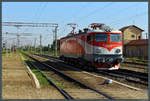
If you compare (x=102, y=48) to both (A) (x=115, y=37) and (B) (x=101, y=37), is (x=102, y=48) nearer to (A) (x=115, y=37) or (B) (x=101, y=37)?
(B) (x=101, y=37)

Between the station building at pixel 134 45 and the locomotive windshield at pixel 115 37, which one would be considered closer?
the locomotive windshield at pixel 115 37

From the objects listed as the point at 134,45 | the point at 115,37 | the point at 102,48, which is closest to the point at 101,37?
the point at 102,48

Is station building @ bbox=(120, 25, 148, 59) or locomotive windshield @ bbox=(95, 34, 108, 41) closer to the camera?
locomotive windshield @ bbox=(95, 34, 108, 41)

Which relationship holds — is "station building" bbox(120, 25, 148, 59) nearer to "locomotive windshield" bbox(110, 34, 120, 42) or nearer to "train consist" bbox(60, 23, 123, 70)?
"locomotive windshield" bbox(110, 34, 120, 42)

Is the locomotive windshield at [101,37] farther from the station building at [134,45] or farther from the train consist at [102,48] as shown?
the station building at [134,45]

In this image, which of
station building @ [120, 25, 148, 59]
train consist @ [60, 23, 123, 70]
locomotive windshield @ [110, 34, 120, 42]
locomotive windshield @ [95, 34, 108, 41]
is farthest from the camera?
station building @ [120, 25, 148, 59]

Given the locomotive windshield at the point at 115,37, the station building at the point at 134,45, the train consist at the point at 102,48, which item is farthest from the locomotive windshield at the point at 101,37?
the station building at the point at 134,45

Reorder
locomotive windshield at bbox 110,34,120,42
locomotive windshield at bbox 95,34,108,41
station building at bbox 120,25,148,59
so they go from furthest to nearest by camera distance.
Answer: station building at bbox 120,25,148,59 → locomotive windshield at bbox 110,34,120,42 → locomotive windshield at bbox 95,34,108,41

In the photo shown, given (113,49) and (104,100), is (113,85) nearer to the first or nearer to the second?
(104,100)

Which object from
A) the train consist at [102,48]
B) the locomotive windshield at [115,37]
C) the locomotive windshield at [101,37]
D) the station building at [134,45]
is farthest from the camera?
the station building at [134,45]

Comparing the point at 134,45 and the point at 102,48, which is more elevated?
the point at 134,45

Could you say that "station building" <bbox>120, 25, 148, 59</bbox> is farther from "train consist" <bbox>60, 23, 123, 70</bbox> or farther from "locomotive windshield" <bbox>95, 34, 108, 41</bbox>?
"locomotive windshield" <bbox>95, 34, 108, 41</bbox>

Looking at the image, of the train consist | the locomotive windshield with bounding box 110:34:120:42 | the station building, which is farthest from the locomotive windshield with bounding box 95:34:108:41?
the station building

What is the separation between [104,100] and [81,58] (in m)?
11.5
